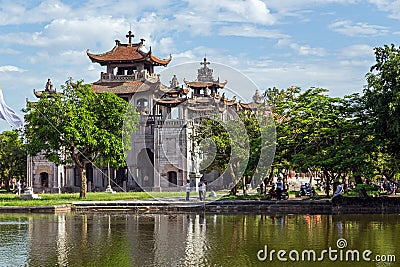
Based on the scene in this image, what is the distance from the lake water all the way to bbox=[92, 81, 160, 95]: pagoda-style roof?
115ft

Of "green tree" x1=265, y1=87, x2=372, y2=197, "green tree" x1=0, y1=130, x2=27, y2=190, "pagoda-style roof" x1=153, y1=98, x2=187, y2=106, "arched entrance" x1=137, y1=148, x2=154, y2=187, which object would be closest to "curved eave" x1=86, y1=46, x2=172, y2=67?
"pagoda-style roof" x1=153, y1=98, x2=187, y2=106

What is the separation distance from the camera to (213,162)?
40531mm

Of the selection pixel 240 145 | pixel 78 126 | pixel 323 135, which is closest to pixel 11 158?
pixel 78 126

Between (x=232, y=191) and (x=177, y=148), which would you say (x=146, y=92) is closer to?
(x=177, y=148)

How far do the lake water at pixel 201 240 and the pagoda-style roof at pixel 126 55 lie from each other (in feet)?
125

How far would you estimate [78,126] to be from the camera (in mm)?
39125

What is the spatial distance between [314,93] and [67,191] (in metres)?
32.8

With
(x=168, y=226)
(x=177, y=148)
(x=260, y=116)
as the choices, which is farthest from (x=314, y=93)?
(x=177, y=148)

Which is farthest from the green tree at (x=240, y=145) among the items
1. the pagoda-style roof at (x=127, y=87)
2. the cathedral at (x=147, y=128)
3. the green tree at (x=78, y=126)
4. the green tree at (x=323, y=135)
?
the pagoda-style roof at (x=127, y=87)

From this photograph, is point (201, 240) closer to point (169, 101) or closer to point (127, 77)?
point (169, 101)

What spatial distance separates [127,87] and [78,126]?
24.3m

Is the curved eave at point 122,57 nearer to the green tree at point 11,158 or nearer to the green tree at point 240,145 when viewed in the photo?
the green tree at point 11,158

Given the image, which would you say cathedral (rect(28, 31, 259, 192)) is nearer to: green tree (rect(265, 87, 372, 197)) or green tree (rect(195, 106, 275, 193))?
green tree (rect(195, 106, 275, 193))

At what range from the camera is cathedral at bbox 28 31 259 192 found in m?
58.2
